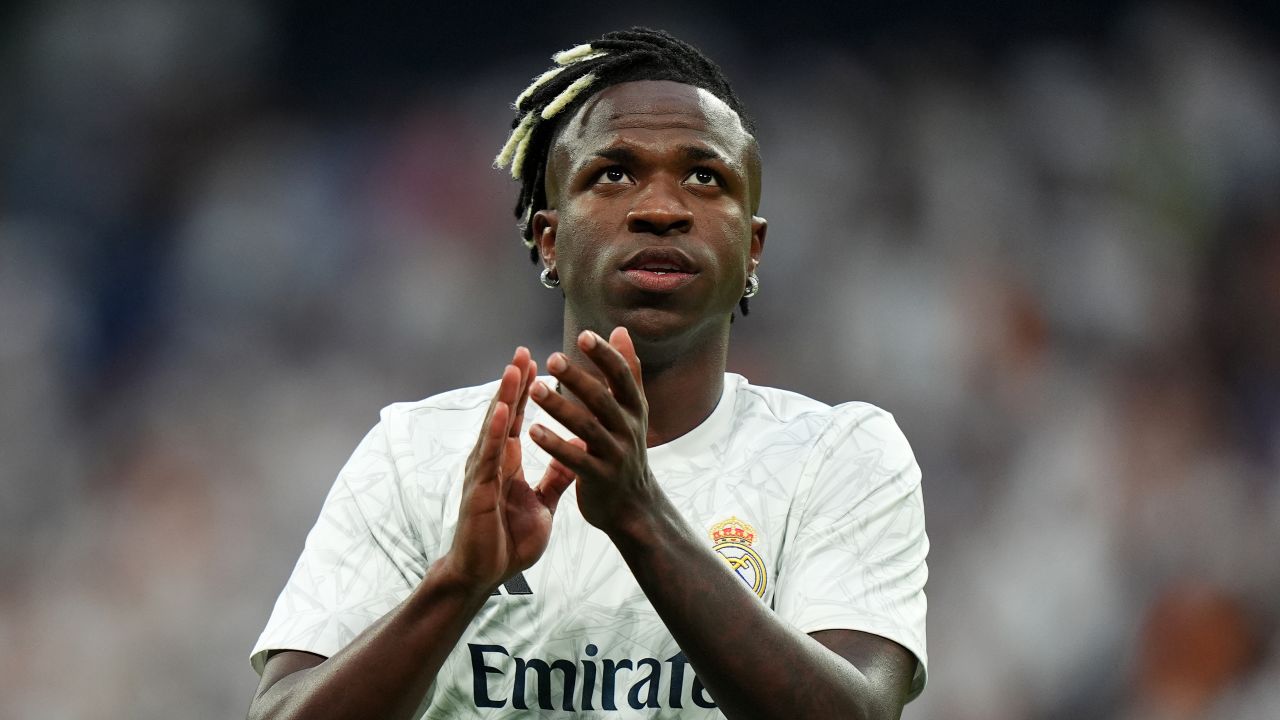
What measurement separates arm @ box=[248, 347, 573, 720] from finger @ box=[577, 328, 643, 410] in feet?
0.40

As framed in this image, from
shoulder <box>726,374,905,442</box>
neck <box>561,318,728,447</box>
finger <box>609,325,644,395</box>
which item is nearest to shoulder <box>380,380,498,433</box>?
neck <box>561,318,728,447</box>

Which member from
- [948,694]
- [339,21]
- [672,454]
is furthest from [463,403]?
[339,21]

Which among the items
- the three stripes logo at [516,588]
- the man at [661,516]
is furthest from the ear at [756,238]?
the three stripes logo at [516,588]

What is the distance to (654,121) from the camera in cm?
235

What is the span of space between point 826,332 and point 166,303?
2148 mm

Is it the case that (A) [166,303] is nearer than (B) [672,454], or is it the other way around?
(B) [672,454]

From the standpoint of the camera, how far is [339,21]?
462cm

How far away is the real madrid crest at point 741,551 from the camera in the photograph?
2.22m

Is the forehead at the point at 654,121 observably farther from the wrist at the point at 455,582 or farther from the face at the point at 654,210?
the wrist at the point at 455,582

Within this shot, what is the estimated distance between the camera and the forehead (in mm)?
2342

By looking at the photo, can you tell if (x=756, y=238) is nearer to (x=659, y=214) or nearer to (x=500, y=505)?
(x=659, y=214)

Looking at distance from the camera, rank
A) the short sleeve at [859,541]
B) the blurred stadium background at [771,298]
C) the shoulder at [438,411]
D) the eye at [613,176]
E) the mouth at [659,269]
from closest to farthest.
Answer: the short sleeve at [859,541] < the mouth at [659,269] < the eye at [613,176] < the shoulder at [438,411] < the blurred stadium background at [771,298]

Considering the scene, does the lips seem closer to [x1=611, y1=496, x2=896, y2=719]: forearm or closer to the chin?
the chin

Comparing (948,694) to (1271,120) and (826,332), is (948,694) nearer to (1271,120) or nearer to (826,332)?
(826,332)
